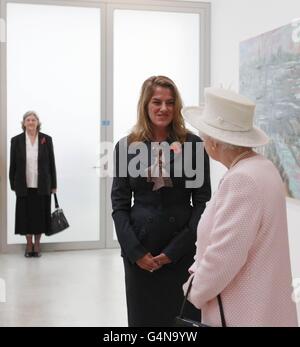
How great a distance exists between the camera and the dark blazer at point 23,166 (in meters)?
5.80

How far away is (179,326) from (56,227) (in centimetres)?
425

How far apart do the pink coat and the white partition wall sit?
185 inches

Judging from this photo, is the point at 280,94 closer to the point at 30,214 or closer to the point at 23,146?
the point at 23,146

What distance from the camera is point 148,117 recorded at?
8.48ft

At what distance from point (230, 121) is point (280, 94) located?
2.69m

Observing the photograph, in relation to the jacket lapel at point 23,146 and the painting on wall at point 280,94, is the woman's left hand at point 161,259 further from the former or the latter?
the jacket lapel at point 23,146

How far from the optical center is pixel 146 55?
637 cm

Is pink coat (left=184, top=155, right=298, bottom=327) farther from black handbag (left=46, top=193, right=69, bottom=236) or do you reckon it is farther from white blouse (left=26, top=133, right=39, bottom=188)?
white blouse (left=26, top=133, right=39, bottom=188)

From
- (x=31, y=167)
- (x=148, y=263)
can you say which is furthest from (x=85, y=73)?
(x=148, y=263)

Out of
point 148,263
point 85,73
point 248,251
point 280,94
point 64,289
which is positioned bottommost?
point 64,289

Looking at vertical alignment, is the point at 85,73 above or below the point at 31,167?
above

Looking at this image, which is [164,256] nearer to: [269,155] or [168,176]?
[168,176]

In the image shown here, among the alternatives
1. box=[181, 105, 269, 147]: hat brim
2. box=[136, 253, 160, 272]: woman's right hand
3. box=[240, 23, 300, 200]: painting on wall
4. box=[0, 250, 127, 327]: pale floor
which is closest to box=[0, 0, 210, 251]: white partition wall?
box=[0, 250, 127, 327]: pale floor
